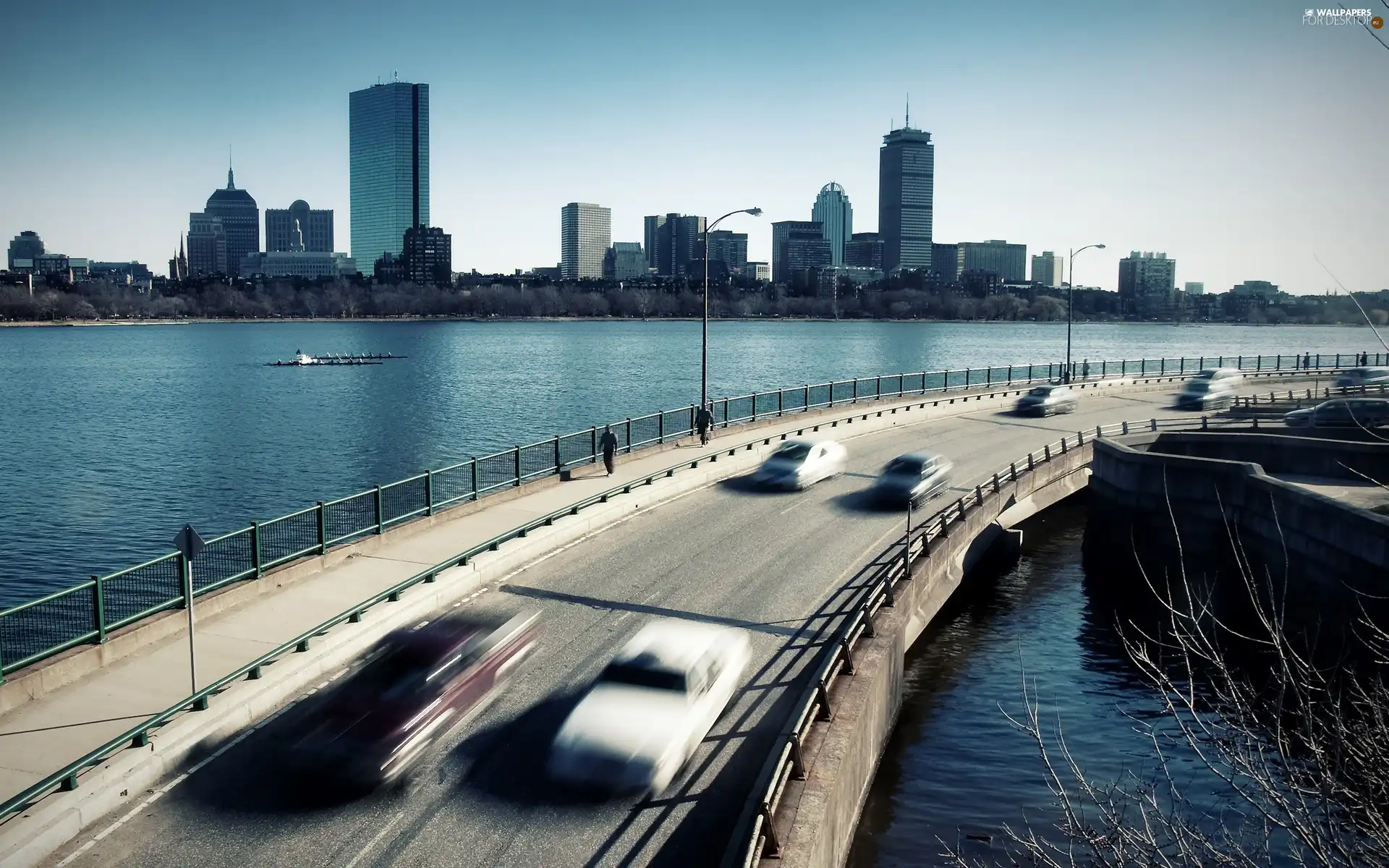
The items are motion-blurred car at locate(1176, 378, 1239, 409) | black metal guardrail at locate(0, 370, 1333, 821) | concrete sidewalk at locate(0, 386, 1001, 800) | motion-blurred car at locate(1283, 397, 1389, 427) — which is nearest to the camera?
black metal guardrail at locate(0, 370, 1333, 821)

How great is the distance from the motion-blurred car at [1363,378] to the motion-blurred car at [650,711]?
51595 millimetres

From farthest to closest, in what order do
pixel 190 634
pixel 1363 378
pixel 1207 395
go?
1. pixel 1363 378
2. pixel 1207 395
3. pixel 190 634

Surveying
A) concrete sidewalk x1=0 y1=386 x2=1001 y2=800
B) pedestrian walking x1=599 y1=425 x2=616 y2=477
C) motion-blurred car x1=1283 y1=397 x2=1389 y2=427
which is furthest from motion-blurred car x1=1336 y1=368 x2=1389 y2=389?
concrete sidewalk x1=0 y1=386 x2=1001 y2=800

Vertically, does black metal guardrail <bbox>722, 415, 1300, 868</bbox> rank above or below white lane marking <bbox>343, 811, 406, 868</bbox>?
above

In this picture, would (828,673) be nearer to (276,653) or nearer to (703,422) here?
(276,653)

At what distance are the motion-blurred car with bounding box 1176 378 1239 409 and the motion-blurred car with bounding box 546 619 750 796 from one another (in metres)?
46.0

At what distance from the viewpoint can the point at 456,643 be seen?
48.1 ft

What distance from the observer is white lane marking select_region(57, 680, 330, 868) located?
11.4 m

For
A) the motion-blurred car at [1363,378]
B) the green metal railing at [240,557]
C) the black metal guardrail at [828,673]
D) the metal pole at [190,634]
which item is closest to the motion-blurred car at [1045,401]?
the green metal railing at [240,557]

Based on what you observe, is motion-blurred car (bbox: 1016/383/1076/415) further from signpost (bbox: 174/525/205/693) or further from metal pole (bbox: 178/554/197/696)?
signpost (bbox: 174/525/205/693)

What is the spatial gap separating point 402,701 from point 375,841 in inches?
84.5

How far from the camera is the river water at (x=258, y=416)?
135 ft

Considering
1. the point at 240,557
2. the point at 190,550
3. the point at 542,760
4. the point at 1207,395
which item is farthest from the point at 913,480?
the point at 1207,395

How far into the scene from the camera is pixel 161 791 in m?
12.6
